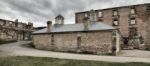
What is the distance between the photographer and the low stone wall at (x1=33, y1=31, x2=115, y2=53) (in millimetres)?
25188

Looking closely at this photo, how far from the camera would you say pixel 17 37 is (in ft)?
164

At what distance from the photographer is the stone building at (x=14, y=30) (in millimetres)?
45325

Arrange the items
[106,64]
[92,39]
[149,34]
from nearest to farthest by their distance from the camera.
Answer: [106,64]
[92,39]
[149,34]

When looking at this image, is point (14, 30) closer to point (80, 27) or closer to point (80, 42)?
point (80, 27)

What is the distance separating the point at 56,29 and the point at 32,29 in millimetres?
28207

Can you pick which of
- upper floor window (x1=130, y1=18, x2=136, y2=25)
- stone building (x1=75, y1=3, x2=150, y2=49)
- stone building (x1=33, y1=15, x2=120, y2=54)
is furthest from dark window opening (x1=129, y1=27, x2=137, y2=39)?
stone building (x1=33, y1=15, x2=120, y2=54)

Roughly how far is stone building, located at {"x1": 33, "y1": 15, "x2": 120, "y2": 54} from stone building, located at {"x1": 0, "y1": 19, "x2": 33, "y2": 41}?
16.3 meters

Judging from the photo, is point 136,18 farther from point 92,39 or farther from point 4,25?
point 4,25

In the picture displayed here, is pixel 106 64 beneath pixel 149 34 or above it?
beneath

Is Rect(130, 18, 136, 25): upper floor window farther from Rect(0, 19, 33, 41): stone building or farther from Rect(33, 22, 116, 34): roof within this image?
Rect(0, 19, 33, 41): stone building

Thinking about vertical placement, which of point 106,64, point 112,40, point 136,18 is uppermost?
point 136,18

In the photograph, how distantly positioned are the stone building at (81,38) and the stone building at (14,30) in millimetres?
16328

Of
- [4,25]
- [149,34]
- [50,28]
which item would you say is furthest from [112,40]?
[4,25]

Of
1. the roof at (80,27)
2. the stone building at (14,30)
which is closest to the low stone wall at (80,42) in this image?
the roof at (80,27)
